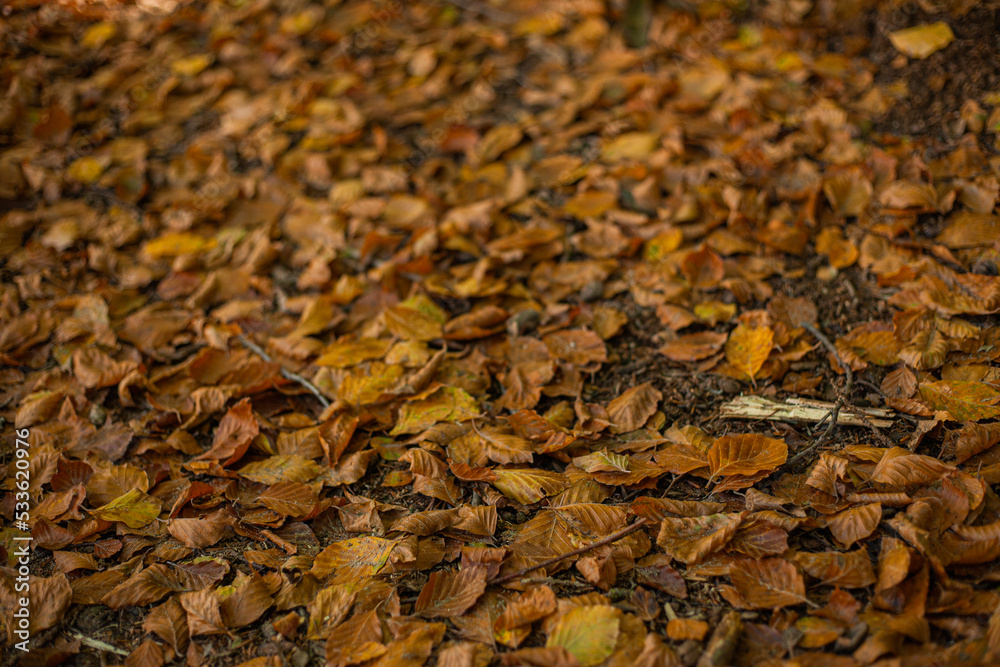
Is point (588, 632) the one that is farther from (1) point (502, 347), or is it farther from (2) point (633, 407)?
(1) point (502, 347)

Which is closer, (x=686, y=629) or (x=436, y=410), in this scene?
(x=686, y=629)

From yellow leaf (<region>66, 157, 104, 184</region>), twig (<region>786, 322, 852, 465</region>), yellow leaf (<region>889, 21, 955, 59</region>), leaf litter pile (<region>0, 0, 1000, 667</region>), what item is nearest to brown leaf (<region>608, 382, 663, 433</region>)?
leaf litter pile (<region>0, 0, 1000, 667</region>)

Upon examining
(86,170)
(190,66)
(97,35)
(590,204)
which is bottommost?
(590,204)

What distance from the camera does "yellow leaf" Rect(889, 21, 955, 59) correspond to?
8.07 ft

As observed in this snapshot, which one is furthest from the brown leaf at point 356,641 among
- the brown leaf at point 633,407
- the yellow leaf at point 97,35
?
the yellow leaf at point 97,35

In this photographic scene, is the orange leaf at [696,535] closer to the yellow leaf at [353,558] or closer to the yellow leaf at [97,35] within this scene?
the yellow leaf at [353,558]

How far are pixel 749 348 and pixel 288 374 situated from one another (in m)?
1.39

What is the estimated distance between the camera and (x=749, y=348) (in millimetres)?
1882

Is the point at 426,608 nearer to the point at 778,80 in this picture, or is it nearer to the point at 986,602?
the point at 986,602

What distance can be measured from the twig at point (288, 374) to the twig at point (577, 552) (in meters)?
0.77

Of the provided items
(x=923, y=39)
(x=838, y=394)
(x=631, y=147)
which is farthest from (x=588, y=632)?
(x=923, y=39)

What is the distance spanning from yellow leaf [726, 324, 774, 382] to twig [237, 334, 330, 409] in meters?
1.21

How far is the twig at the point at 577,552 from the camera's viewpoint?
1.44 metres

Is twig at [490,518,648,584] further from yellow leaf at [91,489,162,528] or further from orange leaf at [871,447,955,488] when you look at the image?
yellow leaf at [91,489,162,528]
